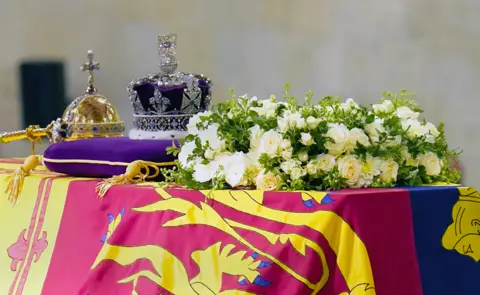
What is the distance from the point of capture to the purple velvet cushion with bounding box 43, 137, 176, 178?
8.55 ft

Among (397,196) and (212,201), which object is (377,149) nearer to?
(397,196)

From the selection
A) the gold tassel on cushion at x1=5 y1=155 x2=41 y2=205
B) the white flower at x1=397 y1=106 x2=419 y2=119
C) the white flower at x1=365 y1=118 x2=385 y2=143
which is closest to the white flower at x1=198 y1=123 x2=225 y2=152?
the white flower at x1=365 y1=118 x2=385 y2=143

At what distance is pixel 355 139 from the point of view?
2.11 m

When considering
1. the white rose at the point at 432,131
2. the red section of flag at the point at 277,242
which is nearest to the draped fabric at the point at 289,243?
the red section of flag at the point at 277,242

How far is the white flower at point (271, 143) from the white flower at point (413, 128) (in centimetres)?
32

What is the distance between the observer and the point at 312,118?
2.14 metres

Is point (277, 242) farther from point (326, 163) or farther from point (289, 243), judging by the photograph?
point (326, 163)

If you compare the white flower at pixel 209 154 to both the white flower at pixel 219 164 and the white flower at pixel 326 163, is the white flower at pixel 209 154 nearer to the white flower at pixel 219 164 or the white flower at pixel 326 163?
the white flower at pixel 219 164

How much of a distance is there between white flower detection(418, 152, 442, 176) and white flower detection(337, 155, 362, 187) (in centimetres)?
20

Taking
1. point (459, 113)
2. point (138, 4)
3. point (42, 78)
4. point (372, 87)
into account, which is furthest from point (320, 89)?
point (42, 78)

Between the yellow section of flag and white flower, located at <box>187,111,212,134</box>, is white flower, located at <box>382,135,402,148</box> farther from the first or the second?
the yellow section of flag

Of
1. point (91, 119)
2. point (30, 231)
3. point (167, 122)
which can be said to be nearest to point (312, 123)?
point (167, 122)

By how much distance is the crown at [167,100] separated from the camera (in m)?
2.79

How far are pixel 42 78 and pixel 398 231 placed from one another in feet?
15.7
